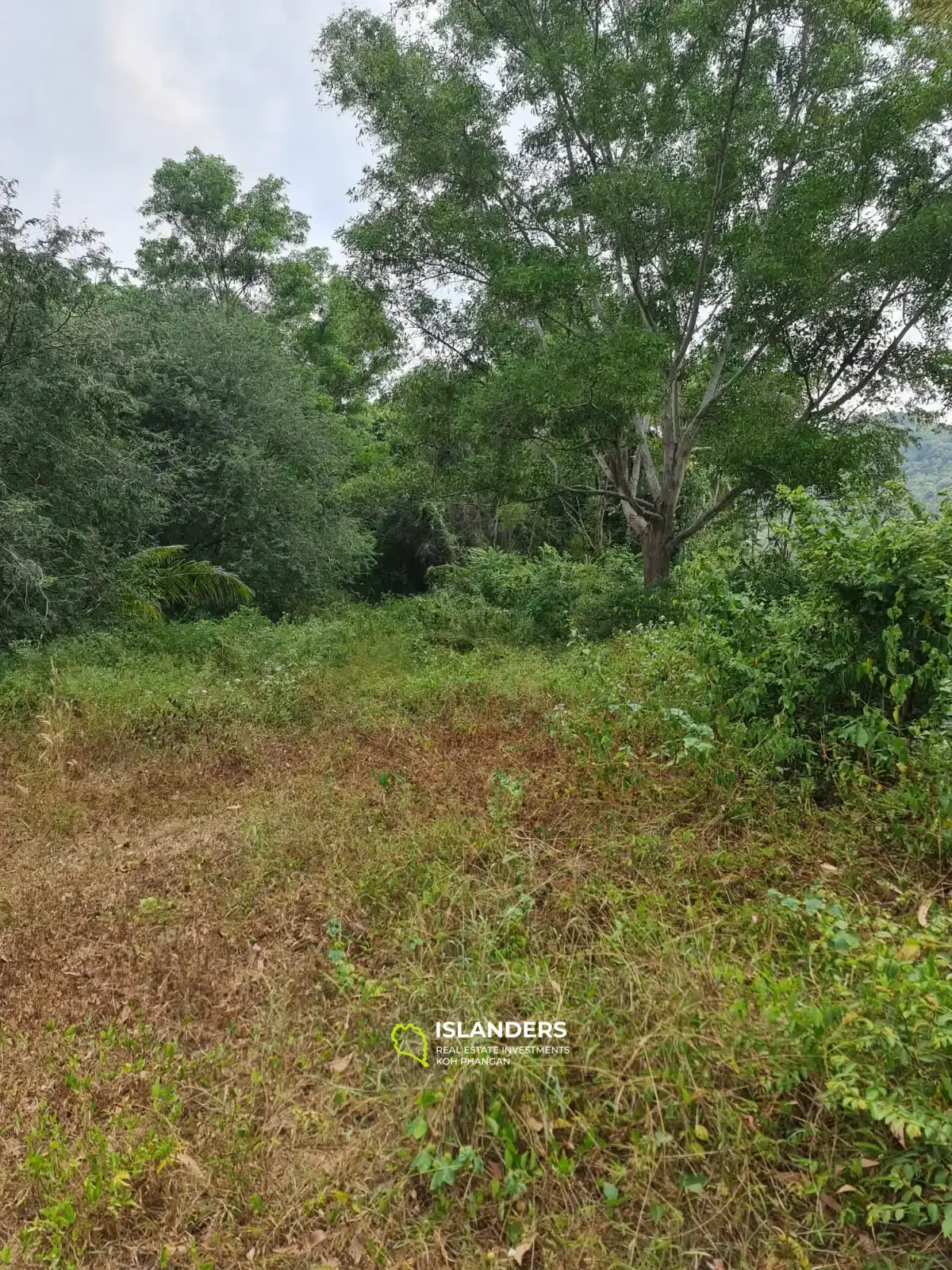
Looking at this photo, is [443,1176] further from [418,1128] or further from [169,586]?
[169,586]

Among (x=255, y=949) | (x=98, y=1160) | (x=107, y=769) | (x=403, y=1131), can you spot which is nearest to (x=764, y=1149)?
(x=403, y=1131)

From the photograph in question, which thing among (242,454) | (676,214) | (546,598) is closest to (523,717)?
(546,598)

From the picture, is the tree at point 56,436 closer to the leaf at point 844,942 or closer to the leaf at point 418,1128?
the leaf at point 418,1128

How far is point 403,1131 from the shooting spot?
1.80 m

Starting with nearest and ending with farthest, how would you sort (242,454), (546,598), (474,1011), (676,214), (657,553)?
(474,1011) → (676,214) → (657,553) → (546,598) → (242,454)

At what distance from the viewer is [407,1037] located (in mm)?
2090

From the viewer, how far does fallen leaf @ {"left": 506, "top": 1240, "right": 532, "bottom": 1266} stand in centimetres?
151

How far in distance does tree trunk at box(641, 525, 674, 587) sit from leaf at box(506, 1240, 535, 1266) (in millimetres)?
8138

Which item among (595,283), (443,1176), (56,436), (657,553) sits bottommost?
(443,1176)

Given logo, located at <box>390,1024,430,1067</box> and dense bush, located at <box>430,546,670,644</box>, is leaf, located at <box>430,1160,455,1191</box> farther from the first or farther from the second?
dense bush, located at <box>430,546,670,644</box>

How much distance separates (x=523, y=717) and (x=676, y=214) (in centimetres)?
595

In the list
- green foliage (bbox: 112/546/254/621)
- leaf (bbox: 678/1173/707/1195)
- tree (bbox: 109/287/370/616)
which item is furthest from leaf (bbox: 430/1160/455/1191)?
tree (bbox: 109/287/370/616)

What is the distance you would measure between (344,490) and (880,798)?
12.5 metres

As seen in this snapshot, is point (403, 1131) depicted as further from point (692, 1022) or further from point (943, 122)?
point (943, 122)
